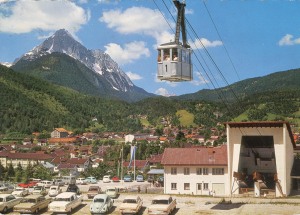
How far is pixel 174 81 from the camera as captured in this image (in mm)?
23859

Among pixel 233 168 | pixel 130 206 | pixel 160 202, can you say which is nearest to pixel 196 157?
pixel 233 168

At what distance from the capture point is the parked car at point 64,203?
30406 mm

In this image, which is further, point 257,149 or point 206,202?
point 257,149

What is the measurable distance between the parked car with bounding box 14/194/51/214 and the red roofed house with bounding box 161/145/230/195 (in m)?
16.7

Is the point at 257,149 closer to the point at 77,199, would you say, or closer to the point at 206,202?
the point at 206,202

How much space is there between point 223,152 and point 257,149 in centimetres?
622

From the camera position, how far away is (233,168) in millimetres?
44594

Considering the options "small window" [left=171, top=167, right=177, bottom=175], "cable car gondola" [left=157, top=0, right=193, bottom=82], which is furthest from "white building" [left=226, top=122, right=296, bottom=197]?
"cable car gondola" [left=157, top=0, right=193, bottom=82]

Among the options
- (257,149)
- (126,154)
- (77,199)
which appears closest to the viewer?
(77,199)

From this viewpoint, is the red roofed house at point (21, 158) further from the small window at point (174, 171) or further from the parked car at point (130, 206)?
the parked car at point (130, 206)

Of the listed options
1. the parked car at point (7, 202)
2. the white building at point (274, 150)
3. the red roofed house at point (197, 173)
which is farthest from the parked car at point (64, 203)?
the white building at point (274, 150)

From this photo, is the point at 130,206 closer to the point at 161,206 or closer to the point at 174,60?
the point at 161,206

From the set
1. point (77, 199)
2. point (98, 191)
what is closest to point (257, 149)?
point (98, 191)

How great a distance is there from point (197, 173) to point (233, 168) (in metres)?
3.72
